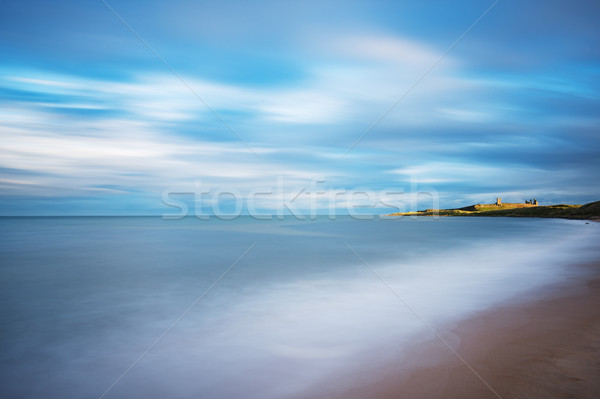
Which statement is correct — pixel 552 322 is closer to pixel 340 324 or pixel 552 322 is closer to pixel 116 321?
pixel 340 324

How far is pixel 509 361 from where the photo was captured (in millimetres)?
4457

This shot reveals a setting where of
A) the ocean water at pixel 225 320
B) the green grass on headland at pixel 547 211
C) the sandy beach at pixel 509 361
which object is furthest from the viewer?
the green grass on headland at pixel 547 211

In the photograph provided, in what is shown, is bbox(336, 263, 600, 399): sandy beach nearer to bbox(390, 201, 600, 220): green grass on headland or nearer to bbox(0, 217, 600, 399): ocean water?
bbox(0, 217, 600, 399): ocean water

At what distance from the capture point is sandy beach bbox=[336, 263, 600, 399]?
12.5ft

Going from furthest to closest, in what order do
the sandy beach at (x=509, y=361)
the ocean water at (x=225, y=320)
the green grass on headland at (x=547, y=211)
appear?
the green grass on headland at (x=547, y=211)
the ocean water at (x=225, y=320)
the sandy beach at (x=509, y=361)

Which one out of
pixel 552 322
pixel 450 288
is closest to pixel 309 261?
pixel 450 288

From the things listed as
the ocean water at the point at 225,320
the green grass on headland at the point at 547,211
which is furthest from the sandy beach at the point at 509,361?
the green grass on headland at the point at 547,211

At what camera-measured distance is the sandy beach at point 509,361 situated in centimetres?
380

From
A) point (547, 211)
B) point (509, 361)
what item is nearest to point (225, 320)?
point (509, 361)

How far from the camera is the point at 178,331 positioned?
6.35 m

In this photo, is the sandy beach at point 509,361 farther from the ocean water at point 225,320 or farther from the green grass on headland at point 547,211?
the green grass on headland at point 547,211

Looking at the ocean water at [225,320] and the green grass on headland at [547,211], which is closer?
the ocean water at [225,320]

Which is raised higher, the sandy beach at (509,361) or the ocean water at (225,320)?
the sandy beach at (509,361)

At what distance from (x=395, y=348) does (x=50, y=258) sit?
17868mm
